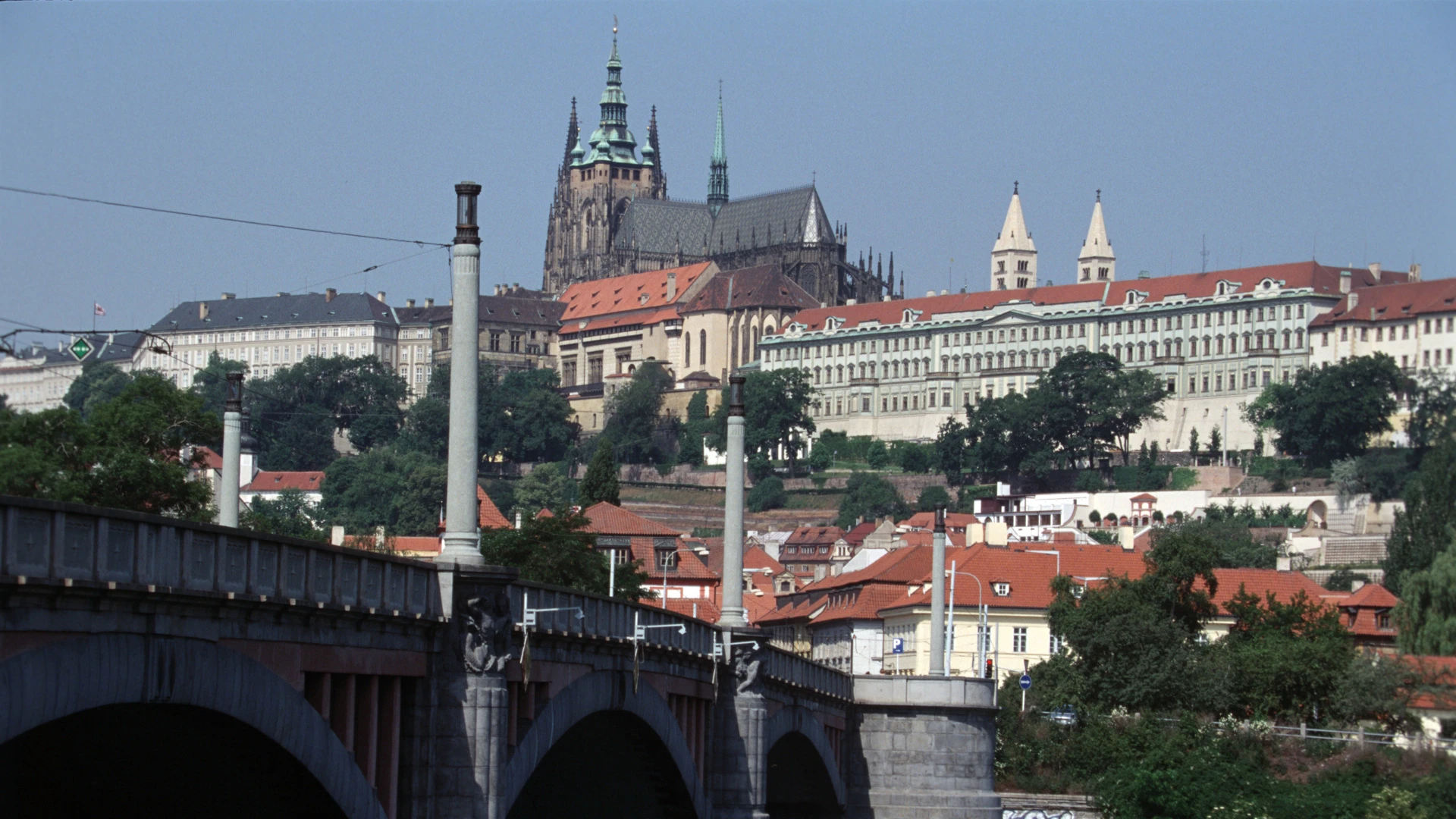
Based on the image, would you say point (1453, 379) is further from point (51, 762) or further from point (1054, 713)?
point (51, 762)

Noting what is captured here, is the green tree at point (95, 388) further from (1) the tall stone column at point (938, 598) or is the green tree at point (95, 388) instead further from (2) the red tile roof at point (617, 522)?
(1) the tall stone column at point (938, 598)

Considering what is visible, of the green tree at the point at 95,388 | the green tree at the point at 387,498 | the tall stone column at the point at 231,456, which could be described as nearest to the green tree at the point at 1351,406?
the green tree at the point at 387,498

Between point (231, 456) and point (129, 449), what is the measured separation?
29416 mm

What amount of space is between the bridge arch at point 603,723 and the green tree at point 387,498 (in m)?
128

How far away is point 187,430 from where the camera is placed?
71.6 meters

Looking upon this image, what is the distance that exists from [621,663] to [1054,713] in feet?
146

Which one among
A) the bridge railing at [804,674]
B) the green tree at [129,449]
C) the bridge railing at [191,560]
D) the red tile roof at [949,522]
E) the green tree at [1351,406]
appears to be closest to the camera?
the bridge railing at [191,560]

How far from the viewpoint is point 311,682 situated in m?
22.4

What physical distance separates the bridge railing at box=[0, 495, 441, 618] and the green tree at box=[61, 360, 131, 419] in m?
61.2

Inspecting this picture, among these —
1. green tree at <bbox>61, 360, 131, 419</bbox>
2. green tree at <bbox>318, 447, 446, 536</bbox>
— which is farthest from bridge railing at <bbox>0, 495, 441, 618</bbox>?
green tree at <bbox>318, 447, 446, 536</bbox>

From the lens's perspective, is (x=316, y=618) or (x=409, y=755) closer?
(x=316, y=618)

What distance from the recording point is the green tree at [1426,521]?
290 ft

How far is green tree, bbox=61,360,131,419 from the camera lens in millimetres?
88262

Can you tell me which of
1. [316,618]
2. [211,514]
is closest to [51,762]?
[316,618]
